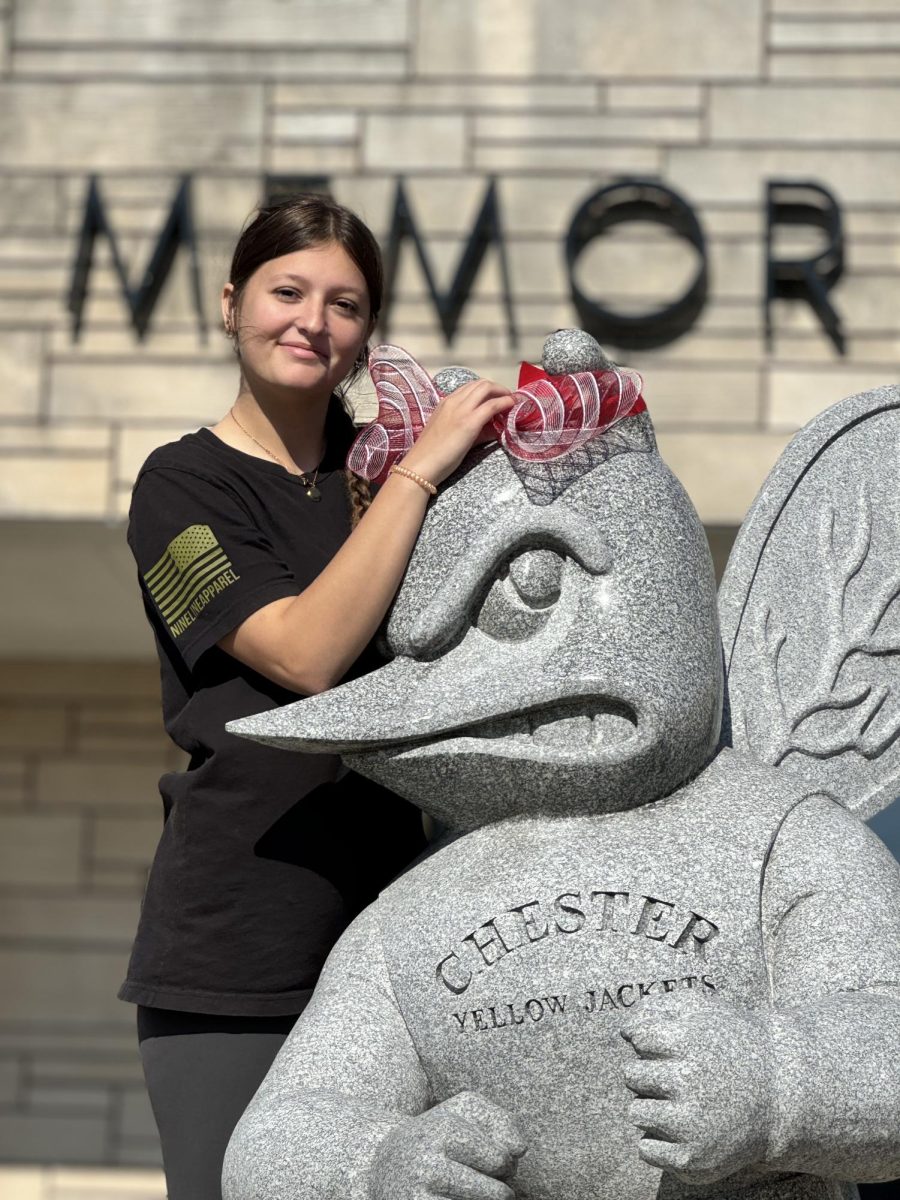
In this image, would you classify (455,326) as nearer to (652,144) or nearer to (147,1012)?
(652,144)

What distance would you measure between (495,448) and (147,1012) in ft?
2.48

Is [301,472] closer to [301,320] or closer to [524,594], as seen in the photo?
[301,320]

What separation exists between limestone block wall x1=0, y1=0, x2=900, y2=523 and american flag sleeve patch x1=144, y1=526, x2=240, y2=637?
363 centimetres

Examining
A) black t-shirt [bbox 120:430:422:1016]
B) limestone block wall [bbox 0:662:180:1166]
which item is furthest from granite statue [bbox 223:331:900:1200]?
limestone block wall [bbox 0:662:180:1166]

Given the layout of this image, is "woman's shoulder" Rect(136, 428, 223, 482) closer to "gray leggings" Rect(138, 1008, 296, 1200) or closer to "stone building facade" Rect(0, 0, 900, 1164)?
"gray leggings" Rect(138, 1008, 296, 1200)

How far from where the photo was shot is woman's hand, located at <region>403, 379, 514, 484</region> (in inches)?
71.1

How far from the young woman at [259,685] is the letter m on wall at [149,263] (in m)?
3.58

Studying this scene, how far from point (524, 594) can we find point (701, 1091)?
552 mm

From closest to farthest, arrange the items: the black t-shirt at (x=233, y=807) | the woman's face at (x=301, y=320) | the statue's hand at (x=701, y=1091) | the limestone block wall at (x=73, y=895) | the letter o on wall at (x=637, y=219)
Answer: the statue's hand at (x=701, y=1091), the black t-shirt at (x=233, y=807), the woman's face at (x=301, y=320), the letter o on wall at (x=637, y=219), the limestone block wall at (x=73, y=895)

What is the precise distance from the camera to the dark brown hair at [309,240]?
80.7 inches

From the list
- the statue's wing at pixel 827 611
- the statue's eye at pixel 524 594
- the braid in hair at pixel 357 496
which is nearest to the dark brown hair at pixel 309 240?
the braid in hair at pixel 357 496

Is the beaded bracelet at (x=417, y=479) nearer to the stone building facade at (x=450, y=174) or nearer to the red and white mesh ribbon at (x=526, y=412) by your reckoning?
the red and white mesh ribbon at (x=526, y=412)

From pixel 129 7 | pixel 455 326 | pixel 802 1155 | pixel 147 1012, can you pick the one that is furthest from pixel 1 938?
pixel 802 1155

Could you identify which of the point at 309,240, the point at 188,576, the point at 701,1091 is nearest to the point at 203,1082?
the point at 188,576
